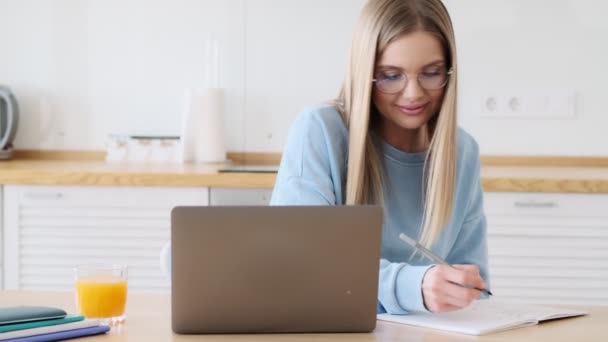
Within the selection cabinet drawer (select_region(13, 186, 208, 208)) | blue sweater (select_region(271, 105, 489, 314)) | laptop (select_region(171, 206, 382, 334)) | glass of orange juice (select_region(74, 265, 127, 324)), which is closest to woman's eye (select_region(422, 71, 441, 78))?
blue sweater (select_region(271, 105, 489, 314))

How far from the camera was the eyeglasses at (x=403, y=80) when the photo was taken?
170 cm

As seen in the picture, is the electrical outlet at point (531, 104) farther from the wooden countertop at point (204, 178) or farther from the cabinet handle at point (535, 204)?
the cabinet handle at point (535, 204)

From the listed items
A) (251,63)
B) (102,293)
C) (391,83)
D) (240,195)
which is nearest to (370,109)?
(391,83)

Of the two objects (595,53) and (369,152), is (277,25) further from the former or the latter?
(369,152)

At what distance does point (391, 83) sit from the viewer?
1.71 metres

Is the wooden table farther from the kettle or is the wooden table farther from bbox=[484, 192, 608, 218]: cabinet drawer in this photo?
the kettle

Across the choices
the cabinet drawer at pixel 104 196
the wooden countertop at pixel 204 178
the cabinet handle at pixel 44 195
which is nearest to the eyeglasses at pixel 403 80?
the wooden countertop at pixel 204 178

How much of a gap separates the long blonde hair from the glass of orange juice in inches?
18.8

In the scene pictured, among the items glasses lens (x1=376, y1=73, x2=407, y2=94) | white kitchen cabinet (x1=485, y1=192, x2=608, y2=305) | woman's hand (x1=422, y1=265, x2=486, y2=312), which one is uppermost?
glasses lens (x1=376, y1=73, x2=407, y2=94)

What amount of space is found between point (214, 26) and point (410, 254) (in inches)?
71.1

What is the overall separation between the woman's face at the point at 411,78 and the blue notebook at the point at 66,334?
68 centimetres

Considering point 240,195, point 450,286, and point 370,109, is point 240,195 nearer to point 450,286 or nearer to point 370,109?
point 370,109

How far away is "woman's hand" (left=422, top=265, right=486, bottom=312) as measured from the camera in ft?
4.50

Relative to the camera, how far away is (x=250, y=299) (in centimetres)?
130
